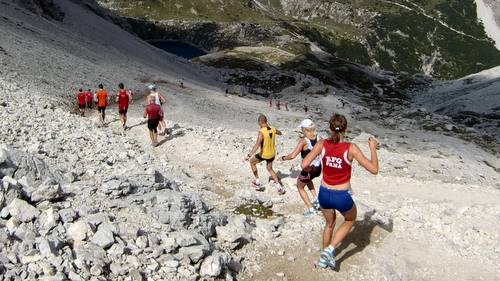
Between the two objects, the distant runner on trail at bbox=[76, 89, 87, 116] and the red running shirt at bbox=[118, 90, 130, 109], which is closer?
the red running shirt at bbox=[118, 90, 130, 109]

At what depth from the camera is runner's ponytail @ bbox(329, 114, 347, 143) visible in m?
9.77

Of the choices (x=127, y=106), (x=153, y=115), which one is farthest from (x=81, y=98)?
(x=153, y=115)

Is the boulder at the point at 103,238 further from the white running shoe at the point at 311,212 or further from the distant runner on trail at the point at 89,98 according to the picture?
the distant runner on trail at the point at 89,98

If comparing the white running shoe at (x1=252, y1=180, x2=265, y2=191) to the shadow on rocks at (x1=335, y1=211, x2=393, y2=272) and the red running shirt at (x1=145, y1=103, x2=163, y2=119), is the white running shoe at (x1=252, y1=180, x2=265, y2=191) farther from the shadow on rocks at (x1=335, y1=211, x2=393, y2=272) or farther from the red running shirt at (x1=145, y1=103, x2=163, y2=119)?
the red running shirt at (x1=145, y1=103, x2=163, y2=119)

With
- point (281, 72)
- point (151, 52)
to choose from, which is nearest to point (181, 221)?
point (151, 52)

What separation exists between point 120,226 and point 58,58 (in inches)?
1515

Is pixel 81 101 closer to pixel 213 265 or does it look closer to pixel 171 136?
pixel 171 136

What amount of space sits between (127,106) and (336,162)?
61.1 feet

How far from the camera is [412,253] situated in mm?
13141

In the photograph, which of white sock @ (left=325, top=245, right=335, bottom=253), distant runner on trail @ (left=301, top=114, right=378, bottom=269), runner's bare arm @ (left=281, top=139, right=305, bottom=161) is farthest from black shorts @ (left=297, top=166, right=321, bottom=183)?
distant runner on trail @ (left=301, top=114, right=378, bottom=269)

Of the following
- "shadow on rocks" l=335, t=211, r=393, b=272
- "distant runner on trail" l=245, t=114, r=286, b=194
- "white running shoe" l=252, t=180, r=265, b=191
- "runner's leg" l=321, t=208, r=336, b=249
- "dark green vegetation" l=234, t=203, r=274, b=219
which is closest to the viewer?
"runner's leg" l=321, t=208, r=336, b=249

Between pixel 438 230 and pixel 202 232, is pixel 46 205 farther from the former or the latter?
pixel 438 230

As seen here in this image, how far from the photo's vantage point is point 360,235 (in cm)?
1332

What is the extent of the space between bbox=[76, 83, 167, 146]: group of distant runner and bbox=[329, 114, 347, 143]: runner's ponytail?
14732 millimetres
